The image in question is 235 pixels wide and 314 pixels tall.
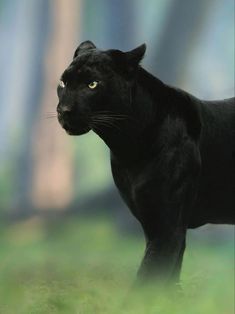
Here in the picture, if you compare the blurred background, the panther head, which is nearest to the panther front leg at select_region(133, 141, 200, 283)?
the panther head

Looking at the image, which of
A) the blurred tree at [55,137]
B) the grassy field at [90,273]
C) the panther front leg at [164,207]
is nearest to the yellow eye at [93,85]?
the panther front leg at [164,207]

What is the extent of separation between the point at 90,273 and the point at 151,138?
1.14 feet

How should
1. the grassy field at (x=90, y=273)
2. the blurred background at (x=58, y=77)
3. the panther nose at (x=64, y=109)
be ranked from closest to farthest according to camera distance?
1. the panther nose at (x=64, y=109)
2. the grassy field at (x=90, y=273)
3. the blurred background at (x=58, y=77)

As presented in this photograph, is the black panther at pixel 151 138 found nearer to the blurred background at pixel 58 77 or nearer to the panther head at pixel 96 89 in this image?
the panther head at pixel 96 89

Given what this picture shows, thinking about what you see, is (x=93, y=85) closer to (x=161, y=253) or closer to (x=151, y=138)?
(x=151, y=138)

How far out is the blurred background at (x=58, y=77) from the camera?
1.31 m

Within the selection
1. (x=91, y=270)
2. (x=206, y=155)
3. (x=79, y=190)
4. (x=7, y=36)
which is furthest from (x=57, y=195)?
(x=206, y=155)

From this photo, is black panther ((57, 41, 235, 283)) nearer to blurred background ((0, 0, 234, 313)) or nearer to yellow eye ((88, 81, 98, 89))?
yellow eye ((88, 81, 98, 89))

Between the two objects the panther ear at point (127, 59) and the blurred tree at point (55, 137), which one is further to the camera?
the blurred tree at point (55, 137)

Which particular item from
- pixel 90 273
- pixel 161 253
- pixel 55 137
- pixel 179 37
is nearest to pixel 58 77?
pixel 55 137

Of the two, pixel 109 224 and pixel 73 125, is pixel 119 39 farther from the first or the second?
pixel 73 125

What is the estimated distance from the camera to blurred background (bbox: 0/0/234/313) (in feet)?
4.31

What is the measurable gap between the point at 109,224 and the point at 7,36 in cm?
44

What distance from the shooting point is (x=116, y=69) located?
0.91 metres
